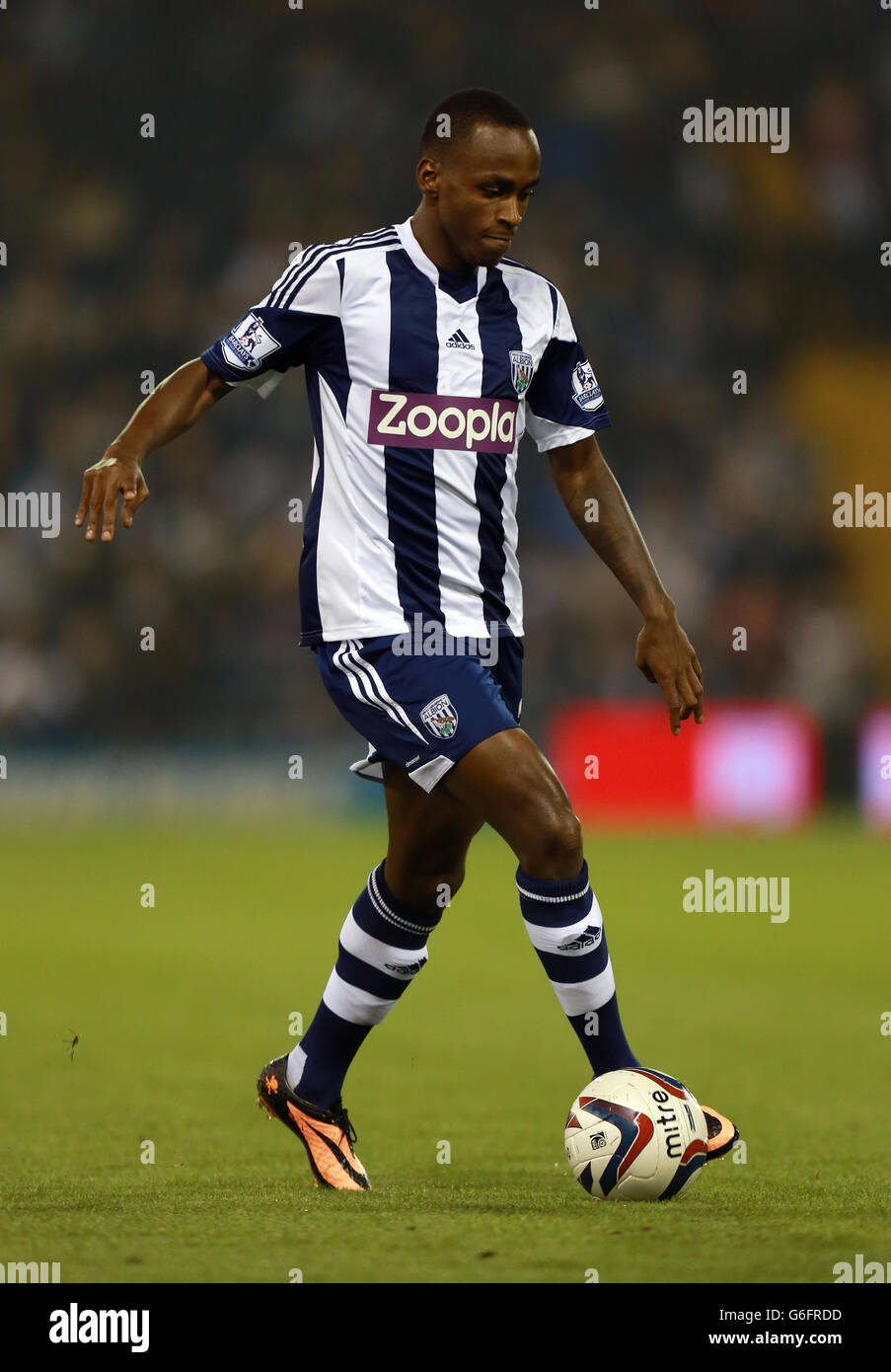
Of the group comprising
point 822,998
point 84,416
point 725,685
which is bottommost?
point 822,998

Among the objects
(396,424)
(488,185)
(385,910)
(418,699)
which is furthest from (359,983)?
(488,185)

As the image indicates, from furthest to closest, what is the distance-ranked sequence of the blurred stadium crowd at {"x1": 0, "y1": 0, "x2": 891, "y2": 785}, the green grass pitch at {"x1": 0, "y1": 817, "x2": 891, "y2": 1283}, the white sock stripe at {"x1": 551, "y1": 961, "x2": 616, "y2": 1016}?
the blurred stadium crowd at {"x1": 0, "y1": 0, "x2": 891, "y2": 785} < the white sock stripe at {"x1": 551, "y1": 961, "x2": 616, "y2": 1016} < the green grass pitch at {"x1": 0, "y1": 817, "x2": 891, "y2": 1283}

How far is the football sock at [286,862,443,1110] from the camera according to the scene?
14.5ft

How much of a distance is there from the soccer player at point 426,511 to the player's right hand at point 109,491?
11mm

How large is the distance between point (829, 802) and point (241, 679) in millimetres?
5253

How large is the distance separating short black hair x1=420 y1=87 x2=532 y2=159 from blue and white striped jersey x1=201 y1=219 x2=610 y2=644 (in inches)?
10.1

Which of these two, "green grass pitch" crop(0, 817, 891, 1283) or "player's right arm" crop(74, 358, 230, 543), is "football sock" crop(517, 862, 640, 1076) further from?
"player's right arm" crop(74, 358, 230, 543)

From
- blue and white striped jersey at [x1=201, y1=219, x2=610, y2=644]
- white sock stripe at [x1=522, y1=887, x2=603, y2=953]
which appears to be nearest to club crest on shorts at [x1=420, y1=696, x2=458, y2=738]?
blue and white striped jersey at [x1=201, y1=219, x2=610, y2=644]

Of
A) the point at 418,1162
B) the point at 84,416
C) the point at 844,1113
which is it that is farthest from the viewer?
the point at 84,416

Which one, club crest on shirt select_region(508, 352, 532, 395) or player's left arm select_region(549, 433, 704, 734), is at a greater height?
club crest on shirt select_region(508, 352, 532, 395)

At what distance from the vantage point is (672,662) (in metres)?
4.28
